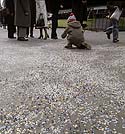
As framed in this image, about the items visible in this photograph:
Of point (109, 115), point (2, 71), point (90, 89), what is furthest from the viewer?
point (2, 71)

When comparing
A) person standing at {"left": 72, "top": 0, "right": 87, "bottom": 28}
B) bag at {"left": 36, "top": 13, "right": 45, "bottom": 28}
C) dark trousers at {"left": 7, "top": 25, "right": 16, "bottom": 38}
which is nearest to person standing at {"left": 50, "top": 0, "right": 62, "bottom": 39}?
bag at {"left": 36, "top": 13, "right": 45, "bottom": 28}

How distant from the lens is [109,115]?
3994 mm

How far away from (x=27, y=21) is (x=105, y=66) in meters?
5.96

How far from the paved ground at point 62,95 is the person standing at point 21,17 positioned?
4492 mm

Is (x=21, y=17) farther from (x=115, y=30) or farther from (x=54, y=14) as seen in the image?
(x=115, y=30)

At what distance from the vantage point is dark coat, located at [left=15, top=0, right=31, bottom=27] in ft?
40.8

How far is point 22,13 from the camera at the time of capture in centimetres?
1257

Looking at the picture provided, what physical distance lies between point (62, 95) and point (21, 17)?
26.6 ft

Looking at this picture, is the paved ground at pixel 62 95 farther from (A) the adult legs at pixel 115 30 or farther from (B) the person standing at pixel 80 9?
(B) the person standing at pixel 80 9

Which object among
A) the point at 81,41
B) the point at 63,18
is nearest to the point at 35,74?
the point at 81,41

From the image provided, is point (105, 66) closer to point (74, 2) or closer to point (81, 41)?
point (81, 41)

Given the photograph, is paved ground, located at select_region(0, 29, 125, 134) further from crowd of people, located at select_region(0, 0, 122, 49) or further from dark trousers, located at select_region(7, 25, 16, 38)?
dark trousers, located at select_region(7, 25, 16, 38)

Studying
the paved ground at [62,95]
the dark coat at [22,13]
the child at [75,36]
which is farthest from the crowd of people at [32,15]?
the paved ground at [62,95]

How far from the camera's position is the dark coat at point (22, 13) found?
12.4 m
